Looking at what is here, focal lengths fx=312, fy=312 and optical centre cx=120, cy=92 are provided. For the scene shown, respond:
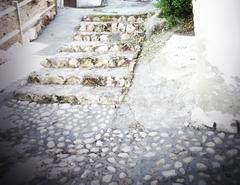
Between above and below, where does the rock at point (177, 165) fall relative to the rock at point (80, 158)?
below

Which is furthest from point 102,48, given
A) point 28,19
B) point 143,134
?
point 143,134

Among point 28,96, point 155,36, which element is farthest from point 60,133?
point 155,36

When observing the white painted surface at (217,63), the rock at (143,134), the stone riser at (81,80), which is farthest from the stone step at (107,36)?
the rock at (143,134)

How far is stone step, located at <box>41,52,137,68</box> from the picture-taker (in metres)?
6.45

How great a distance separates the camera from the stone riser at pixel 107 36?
7303mm

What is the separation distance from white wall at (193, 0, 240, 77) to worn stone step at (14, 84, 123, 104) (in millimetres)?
1817

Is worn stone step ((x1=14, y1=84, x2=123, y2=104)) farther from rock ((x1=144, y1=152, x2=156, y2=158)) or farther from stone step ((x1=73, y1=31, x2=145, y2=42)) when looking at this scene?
stone step ((x1=73, y1=31, x2=145, y2=42))

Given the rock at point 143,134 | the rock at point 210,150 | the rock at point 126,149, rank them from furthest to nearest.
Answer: the rock at point 143,134, the rock at point 126,149, the rock at point 210,150

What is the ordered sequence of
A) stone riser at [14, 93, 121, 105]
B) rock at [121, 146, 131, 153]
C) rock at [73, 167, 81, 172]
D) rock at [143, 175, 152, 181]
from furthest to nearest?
stone riser at [14, 93, 121, 105] → rock at [121, 146, 131, 153] → rock at [73, 167, 81, 172] → rock at [143, 175, 152, 181]

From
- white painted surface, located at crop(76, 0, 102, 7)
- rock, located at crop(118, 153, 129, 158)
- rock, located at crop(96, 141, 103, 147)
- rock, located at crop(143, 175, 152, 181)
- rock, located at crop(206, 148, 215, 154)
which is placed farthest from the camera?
white painted surface, located at crop(76, 0, 102, 7)

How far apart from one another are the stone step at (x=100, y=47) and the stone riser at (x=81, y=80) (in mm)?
1089

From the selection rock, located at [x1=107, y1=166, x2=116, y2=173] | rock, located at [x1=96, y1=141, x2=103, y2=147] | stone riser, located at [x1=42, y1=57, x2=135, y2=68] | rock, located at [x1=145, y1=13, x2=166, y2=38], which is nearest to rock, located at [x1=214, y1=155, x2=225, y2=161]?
rock, located at [x1=107, y1=166, x2=116, y2=173]

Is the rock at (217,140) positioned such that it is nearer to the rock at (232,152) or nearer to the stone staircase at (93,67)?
the rock at (232,152)

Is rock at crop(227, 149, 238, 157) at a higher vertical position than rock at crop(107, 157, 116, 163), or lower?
higher
